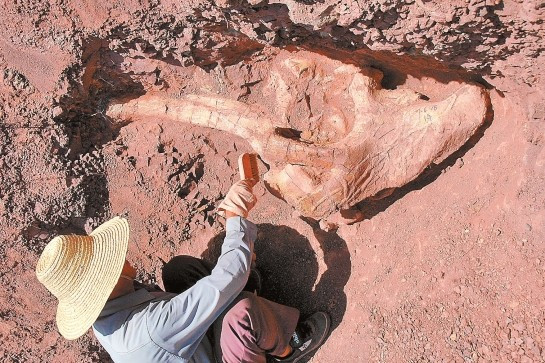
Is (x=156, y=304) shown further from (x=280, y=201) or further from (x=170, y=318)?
(x=280, y=201)

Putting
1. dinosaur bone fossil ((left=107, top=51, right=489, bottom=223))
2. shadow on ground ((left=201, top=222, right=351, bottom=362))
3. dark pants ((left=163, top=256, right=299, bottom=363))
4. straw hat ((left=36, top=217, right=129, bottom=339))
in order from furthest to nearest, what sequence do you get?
shadow on ground ((left=201, top=222, right=351, bottom=362)) < dinosaur bone fossil ((left=107, top=51, right=489, bottom=223)) < dark pants ((left=163, top=256, right=299, bottom=363)) < straw hat ((left=36, top=217, right=129, bottom=339))

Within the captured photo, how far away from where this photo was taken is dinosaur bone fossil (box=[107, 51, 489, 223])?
2.23 m

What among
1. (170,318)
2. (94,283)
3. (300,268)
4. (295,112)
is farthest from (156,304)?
(295,112)

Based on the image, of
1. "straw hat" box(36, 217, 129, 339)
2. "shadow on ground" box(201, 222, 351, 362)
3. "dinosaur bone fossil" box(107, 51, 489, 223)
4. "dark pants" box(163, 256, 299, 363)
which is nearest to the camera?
"straw hat" box(36, 217, 129, 339)

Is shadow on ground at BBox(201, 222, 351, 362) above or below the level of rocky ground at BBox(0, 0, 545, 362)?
below

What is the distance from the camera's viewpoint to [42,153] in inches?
107

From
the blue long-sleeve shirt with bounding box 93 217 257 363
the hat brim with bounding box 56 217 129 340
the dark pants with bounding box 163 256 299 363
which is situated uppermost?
the hat brim with bounding box 56 217 129 340

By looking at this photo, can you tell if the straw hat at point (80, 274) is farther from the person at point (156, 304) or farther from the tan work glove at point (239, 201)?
the tan work glove at point (239, 201)

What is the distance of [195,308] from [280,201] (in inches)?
42.8

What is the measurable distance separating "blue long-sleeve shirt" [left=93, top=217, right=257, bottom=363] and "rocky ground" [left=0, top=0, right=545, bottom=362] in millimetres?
774

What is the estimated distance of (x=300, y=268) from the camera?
2777mm

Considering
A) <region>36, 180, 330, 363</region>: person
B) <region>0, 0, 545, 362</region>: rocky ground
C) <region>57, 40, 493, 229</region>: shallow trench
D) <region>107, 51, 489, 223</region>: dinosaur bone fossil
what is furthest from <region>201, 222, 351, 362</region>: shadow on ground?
<region>36, 180, 330, 363</region>: person

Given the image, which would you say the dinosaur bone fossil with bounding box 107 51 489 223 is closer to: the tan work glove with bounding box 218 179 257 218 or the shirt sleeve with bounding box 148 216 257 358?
the tan work glove with bounding box 218 179 257 218

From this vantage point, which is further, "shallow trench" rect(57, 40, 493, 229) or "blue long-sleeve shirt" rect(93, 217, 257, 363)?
"shallow trench" rect(57, 40, 493, 229)
